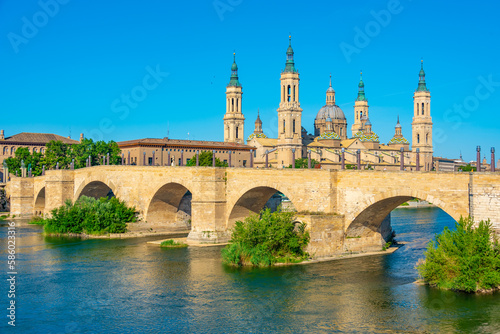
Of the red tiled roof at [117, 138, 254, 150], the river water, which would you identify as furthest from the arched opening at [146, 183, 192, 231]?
the red tiled roof at [117, 138, 254, 150]

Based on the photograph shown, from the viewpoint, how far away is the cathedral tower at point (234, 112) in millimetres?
139000

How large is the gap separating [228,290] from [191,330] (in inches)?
223

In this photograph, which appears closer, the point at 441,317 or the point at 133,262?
the point at 441,317

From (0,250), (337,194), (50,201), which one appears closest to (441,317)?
(337,194)

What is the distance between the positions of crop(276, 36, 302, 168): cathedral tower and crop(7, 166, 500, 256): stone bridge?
71.6m

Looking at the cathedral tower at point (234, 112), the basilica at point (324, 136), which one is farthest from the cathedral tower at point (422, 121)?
the cathedral tower at point (234, 112)

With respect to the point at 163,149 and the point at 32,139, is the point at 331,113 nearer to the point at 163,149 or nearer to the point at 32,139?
the point at 163,149

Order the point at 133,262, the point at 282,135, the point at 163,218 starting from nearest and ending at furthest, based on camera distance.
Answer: the point at 133,262 → the point at 163,218 → the point at 282,135

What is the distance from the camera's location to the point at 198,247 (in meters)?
41.0

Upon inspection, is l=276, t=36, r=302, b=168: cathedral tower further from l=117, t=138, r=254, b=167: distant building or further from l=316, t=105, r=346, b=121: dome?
l=316, t=105, r=346, b=121: dome

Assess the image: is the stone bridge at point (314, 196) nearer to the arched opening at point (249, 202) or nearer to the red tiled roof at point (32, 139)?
the arched opening at point (249, 202)

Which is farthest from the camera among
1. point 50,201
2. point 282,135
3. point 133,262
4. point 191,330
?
point 282,135

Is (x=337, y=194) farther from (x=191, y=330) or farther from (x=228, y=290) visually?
(x=191, y=330)

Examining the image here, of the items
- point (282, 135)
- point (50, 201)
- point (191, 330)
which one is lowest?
point (191, 330)
